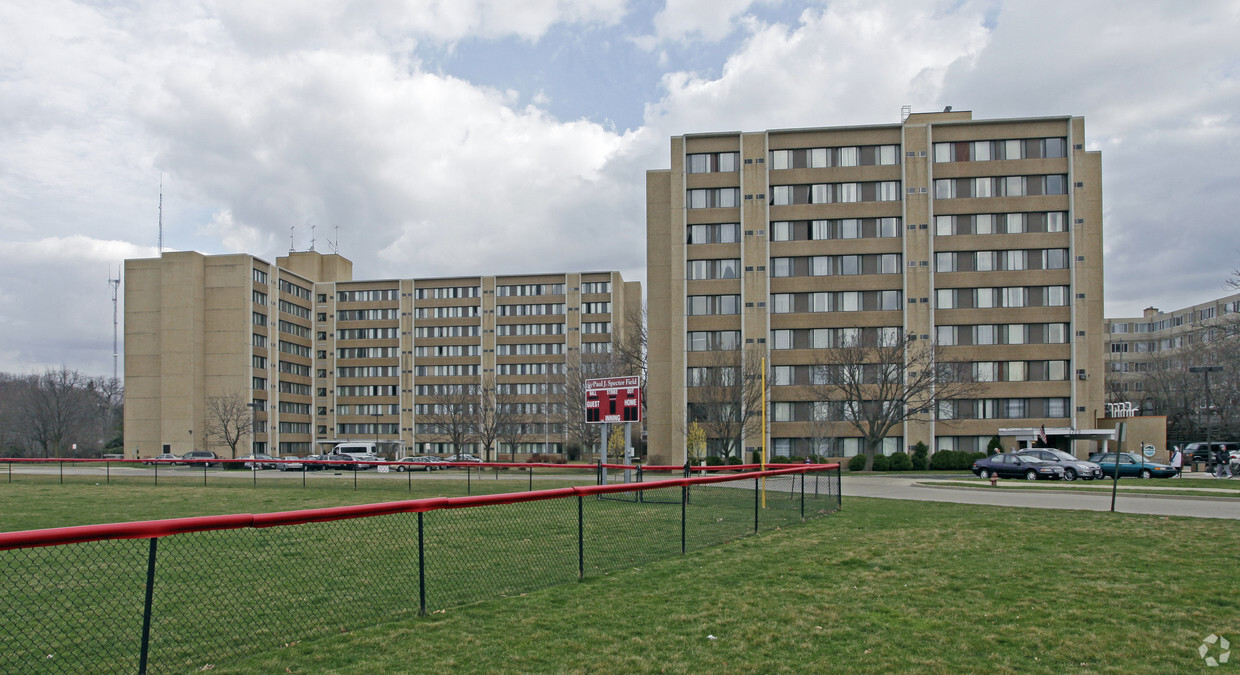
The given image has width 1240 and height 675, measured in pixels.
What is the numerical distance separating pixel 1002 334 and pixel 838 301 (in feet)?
45.4

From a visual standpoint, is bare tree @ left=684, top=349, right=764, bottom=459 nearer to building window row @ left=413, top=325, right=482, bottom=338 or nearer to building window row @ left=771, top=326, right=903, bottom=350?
building window row @ left=771, top=326, right=903, bottom=350

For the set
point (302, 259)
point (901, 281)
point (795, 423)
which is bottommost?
point (795, 423)

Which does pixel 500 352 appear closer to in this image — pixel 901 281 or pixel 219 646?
pixel 901 281

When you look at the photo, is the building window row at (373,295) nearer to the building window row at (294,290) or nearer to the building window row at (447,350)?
the building window row at (294,290)

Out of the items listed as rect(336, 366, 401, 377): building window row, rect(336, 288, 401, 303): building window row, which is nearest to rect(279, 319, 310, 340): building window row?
rect(336, 366, 401, 377): building window row

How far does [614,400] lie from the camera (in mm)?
25562

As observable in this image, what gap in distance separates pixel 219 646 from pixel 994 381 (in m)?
69.3

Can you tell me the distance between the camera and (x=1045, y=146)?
67125mm

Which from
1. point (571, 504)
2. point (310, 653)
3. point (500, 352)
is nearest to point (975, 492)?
point (571, 504)

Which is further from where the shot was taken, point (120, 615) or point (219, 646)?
point (120, 615)

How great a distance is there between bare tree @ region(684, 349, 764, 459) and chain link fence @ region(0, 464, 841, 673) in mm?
44786

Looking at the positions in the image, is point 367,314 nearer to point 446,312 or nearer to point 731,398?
point 446,312

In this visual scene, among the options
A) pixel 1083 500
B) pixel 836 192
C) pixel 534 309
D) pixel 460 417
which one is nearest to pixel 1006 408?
pixel 836 192

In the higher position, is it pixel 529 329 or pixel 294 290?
pixel 294 290
